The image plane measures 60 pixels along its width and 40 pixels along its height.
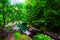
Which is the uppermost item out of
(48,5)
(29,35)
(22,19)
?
(48,5)

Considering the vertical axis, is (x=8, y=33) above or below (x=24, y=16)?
below

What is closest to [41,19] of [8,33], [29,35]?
[29,35]

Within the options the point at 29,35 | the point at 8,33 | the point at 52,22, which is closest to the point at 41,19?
the point at 52,22

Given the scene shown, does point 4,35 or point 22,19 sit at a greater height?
point 22,19

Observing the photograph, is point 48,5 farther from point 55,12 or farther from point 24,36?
point 24,36

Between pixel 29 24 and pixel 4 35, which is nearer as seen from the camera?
pixel 4 35

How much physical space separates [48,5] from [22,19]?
148cm

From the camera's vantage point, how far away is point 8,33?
27.1 ft

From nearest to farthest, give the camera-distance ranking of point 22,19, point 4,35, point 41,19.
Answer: point 4,35, point 22,19, point 41,19

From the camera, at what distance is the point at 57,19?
8.90 m

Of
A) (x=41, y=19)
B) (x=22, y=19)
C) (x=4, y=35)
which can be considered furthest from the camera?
(x=41, y=19)

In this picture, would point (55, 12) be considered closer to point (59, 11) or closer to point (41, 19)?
point (59, 11)

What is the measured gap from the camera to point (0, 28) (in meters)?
8.39

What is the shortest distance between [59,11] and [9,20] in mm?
2386
